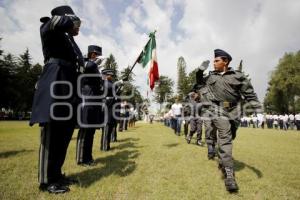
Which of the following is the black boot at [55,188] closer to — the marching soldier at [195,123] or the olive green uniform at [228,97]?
the olive green uniform at [228,97]

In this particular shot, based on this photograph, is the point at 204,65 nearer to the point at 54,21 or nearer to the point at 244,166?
the point at 54,21

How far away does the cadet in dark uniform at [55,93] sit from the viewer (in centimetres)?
427

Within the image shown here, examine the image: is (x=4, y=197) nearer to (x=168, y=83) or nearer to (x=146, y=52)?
(x=146, y=52)

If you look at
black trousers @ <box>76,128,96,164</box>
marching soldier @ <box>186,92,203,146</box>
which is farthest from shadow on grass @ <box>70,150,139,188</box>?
marching soldier @ <box>186,92,203,146</box>

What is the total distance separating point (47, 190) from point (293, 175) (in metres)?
4.93

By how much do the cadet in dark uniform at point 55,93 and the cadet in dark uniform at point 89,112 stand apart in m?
1.25

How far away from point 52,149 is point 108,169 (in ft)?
6.01

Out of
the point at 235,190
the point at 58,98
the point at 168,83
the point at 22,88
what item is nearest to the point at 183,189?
the point at 235,190

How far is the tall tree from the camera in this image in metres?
64.0

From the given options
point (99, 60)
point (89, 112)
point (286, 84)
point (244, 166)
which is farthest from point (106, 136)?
point (286, 84)

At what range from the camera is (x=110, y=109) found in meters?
8.96

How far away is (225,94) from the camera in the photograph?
562 cm

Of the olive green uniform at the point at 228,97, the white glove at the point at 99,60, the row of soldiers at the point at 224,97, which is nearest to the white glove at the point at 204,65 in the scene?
the row of soldiers at the point at 224,97

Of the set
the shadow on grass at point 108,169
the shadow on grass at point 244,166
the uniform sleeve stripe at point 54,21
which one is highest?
the uniform sleeve stripe at point 54,21
